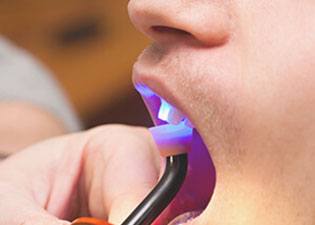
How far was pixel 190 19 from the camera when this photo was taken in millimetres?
410

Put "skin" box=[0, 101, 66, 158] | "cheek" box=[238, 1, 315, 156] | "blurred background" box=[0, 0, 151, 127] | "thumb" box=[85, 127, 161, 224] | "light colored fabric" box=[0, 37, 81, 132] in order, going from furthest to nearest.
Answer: "blurred background" box=[0, 0, 151, 127] < "light colored fabric" box=[0, 37, 81, 132] < "skin" box=[0, 101, 66, 158] < "thumb" box=[85, 127, 161, 224] < "cheek" box=[238, 1, 315, 156]

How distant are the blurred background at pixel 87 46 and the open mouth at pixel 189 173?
125cm

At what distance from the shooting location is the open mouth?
46 cm

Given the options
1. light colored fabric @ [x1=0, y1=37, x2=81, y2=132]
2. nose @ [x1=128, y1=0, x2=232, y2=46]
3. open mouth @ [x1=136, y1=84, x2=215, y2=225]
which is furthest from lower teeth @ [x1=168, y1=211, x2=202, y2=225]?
light colored fabric @ [x1=0, y1=37, x2=81, y2=132]

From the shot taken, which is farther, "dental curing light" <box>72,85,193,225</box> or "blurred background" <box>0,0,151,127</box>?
"blurred background" <box>0,0,151,127</box>

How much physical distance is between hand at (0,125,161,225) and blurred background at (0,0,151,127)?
3.62ft

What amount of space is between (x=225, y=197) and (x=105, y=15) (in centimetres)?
151

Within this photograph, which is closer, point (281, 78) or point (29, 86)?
point (281, 78)

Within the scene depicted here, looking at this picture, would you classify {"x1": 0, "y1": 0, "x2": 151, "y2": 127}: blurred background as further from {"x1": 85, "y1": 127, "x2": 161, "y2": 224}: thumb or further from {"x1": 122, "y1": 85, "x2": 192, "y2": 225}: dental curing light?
{"x1": 122, "y1": 85, "x2": 192, "y2": 225}: dental curing light

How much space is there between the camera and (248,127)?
397 millimetres

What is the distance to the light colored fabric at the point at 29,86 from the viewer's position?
41.9 inches

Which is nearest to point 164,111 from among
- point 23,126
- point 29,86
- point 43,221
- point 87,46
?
point 43,221

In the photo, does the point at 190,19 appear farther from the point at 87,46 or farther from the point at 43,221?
the point at 87,46

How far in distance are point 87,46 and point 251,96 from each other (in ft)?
4.90
